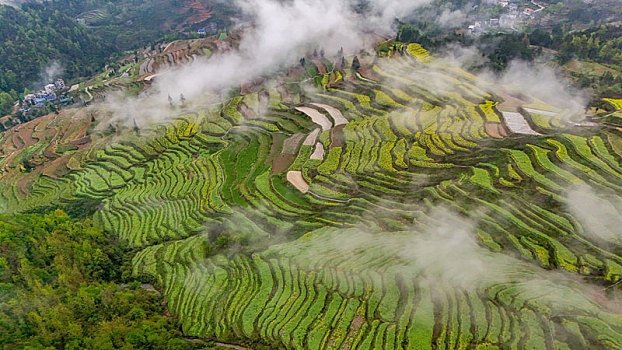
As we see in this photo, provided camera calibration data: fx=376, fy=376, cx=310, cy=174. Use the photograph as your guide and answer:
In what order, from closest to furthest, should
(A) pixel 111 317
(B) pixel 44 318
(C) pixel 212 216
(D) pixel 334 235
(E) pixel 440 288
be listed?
(E) pixel 440 288, (B) pixel 44 318, (A) pixel 111 317, (D) pixel 334 235, (C) pixel 212 216

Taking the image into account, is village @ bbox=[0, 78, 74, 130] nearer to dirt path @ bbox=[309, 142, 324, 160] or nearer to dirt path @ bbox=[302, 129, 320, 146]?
dirt path @ bbox=[302, 129, 320, 146]

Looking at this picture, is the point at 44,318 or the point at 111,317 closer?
the point at 44,318

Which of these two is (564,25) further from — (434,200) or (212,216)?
(212,216)

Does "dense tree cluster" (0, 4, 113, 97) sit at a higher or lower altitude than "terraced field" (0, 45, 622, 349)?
higher

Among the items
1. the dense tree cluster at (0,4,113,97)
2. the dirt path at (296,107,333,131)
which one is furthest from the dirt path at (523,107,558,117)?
the dense tree cluster at (0,4,113,97)

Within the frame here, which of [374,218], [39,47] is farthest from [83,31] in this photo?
[374,218]

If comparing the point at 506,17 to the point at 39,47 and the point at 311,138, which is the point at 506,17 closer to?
the point at 311,138

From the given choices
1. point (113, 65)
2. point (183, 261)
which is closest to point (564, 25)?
point (183, 261)
